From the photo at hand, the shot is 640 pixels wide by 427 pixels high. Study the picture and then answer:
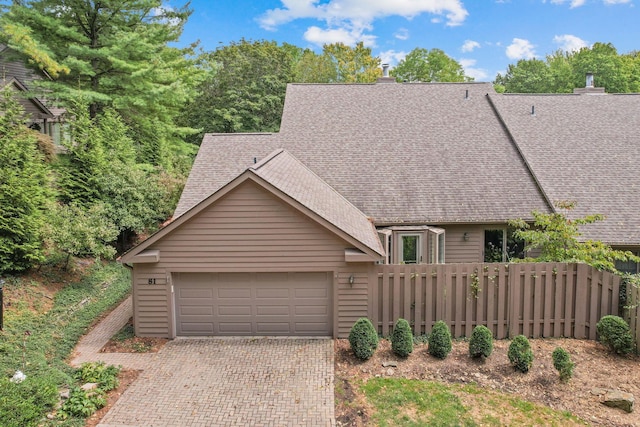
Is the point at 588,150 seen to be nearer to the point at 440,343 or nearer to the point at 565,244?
the point at 565,244

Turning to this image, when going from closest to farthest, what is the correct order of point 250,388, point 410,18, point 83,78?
point 250,388 → point 83,78 → point 410,18

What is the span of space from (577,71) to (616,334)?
36763 mm

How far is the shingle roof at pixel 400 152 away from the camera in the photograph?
14422 millimetres

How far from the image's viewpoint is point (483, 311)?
10500mm

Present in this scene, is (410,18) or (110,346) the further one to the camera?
(410,18)

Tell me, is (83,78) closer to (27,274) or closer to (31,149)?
(31,149)

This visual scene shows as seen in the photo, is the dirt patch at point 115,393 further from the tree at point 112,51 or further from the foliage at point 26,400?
the tree at point 112,51

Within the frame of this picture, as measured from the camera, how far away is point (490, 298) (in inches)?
410

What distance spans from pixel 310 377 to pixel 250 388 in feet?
4.04

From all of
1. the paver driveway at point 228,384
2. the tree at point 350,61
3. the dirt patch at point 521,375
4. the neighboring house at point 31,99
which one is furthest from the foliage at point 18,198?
the tree at point 350,61

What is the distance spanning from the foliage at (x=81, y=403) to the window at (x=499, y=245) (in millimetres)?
12027

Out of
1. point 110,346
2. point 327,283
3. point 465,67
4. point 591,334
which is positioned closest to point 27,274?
point 110,346

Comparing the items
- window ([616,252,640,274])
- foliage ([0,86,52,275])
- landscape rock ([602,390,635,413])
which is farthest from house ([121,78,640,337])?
landscape rock ([602,390,635,413])

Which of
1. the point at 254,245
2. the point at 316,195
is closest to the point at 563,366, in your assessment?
the point at 254,245
